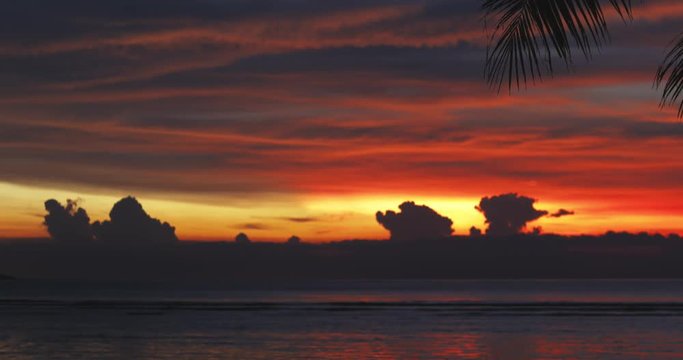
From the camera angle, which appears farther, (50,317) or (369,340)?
(50,317)

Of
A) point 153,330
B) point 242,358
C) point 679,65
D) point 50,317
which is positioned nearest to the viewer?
point 679,65

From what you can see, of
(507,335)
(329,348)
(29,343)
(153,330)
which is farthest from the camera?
(153,330)

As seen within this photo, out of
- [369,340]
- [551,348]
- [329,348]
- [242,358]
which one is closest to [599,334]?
[551,348]

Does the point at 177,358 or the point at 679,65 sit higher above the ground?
the point at 679,65

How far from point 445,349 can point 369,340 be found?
5.06 m

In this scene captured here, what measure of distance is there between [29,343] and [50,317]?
22.8m

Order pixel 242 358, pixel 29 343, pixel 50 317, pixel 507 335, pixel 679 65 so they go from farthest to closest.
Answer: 1. pixel 50 317
2. pixel 507 335
3. pixel 29 343
4. pixel 242 358
5. pixel 679 65

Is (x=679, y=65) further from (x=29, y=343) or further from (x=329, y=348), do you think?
(x=29, y=343)

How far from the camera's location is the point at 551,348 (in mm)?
41375

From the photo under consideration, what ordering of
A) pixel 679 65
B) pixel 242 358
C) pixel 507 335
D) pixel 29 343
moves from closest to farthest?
pixel 679 65 < pixel 242 358 < pixel 29 343 < pixel 507 335

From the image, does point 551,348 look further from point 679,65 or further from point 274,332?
point 679,65

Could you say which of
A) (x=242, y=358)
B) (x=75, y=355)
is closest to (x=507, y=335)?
(x=242, y=358)

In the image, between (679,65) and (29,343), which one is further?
(29,343)

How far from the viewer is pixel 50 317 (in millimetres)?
66125
